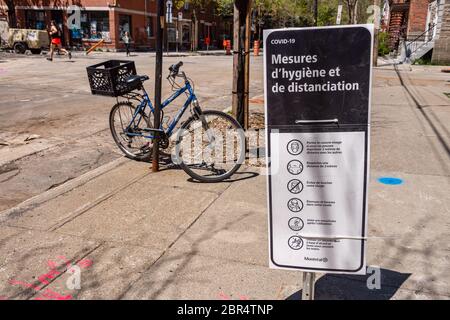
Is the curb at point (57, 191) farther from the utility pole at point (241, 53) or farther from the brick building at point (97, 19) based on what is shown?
the brick building at point (97, 19)

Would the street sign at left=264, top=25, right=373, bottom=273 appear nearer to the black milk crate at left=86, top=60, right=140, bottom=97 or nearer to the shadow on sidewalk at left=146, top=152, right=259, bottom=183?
the shadow on sidewalk at left=146, top=152, right=259, bottom=183

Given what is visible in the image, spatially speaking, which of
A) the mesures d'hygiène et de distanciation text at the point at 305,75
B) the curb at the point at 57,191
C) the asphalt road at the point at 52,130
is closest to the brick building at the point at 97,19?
the asphalt road at the point at 52,130

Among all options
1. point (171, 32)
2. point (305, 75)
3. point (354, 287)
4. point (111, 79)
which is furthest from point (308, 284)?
point (171, 32)

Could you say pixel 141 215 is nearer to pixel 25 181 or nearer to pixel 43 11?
pixel 25 181

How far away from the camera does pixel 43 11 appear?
127 feet

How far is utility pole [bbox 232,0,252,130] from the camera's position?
713 cm

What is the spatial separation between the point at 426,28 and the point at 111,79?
31.7 metres

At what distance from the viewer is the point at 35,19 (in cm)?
3906

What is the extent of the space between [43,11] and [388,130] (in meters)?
38.0

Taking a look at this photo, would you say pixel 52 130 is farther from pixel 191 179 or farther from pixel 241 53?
pixel 191 179

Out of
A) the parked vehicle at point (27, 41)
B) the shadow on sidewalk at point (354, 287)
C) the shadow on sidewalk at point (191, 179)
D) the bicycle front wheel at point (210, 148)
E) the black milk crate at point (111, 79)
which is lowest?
the shadow on sidewalk at point (354, 287)

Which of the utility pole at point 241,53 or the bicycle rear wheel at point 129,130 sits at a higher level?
the utility pole at point 241,53

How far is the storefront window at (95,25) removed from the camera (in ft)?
122

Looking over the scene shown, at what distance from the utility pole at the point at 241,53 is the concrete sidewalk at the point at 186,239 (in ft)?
6.14
